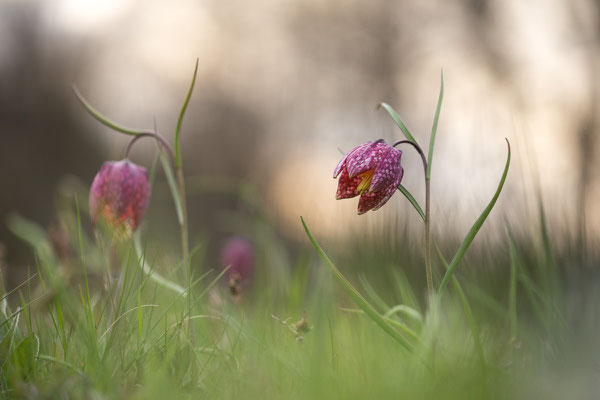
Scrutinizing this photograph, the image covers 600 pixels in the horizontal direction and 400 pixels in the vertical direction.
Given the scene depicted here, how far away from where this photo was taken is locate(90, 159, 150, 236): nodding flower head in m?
1.28

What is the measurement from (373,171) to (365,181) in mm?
33

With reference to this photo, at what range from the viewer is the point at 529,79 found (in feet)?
16.6

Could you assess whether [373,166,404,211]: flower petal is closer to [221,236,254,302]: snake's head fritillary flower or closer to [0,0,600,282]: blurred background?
[221,236,254,302]: snake's head fritillary flower

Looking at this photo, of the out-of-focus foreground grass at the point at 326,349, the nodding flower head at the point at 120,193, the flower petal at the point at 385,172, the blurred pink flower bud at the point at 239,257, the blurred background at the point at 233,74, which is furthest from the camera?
the blurred background at the point at 233,74

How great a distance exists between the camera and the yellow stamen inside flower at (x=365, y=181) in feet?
3.29

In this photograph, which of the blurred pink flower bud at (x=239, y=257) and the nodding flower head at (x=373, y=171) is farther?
the blurred pink flower bud at (x=239, y=257)

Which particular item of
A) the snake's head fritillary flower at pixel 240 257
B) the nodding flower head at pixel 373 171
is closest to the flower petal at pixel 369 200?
the nodding flower head at pixel 373 171

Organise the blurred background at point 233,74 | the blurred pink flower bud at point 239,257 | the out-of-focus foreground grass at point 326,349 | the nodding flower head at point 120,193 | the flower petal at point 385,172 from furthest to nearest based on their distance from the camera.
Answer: the blurred background at point 233,74 < the blurred pink flower bud at point 239,257 < the nodding flower head at point 120,193 < the flower petal at point 385,172 < the out-of-focus foreground grass at point 326,349

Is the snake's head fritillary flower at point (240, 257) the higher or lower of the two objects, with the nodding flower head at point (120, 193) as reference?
lower

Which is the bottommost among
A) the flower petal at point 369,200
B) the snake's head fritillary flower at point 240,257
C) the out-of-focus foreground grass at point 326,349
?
the snake's head fritillary flower at point 240,257

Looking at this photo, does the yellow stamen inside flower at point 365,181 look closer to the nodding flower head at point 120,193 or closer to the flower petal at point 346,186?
the flower petal at point 346,186

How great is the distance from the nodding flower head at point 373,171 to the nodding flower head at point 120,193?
53 cm

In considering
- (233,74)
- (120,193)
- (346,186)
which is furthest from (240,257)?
(233,74)

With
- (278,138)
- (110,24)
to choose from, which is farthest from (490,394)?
(110,24)
